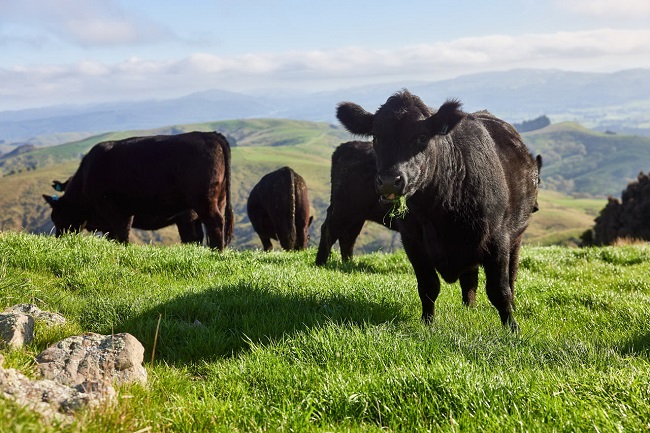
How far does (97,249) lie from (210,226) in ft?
20.0

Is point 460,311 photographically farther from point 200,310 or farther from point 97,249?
point 97,249

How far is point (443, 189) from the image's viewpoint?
6574 mm

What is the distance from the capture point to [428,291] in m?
7.04

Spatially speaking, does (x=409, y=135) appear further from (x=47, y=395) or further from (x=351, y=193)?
(x=351, y=193)

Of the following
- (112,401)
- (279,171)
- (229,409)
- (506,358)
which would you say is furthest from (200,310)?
(279,171)

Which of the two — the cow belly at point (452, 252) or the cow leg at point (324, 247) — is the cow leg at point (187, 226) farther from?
the cow belly at point (452, 252)

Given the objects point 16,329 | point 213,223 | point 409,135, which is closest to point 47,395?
point 16,329

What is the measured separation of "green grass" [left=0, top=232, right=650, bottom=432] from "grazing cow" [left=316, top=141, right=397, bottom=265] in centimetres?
252

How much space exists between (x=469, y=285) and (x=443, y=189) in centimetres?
194

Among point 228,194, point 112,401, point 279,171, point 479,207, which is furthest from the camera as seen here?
point 279,171

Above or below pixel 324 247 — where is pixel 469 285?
above

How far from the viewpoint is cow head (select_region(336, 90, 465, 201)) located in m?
6.02

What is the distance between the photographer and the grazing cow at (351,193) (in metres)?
11.3

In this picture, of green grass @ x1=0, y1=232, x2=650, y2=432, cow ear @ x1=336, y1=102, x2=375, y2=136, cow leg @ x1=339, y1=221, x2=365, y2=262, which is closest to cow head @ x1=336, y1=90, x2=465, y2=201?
cow ear @ x1=336, y1=102, x2=375, y2=136
